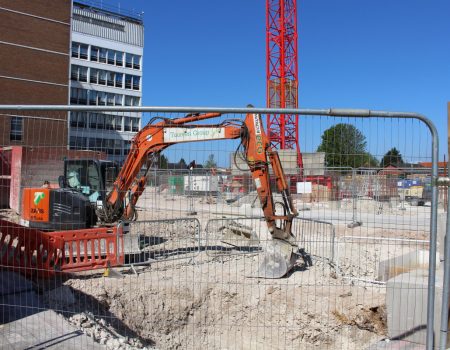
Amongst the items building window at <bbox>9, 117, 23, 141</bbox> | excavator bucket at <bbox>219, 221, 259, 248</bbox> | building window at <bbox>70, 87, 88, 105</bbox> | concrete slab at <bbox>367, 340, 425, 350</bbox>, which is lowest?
concrete slab at <bbox>367, 340, 425, 350</bbox>

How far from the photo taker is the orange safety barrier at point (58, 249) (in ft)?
25.7

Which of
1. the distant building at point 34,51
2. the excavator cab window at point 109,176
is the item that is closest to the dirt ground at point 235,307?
the excavator cab window at point 109,176

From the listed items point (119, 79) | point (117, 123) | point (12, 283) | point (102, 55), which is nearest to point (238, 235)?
point (12, 283)

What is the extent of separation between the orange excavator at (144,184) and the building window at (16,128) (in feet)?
7.49

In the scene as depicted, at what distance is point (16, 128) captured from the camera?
5.89m

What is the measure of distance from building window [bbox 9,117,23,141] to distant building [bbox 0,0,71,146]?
38599 mm

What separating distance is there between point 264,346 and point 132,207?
4.78 metres

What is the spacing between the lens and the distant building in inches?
1660

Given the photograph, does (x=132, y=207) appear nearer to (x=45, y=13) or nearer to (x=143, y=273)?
(x=143, y=273)

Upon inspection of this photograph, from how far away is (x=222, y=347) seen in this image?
23.5ft

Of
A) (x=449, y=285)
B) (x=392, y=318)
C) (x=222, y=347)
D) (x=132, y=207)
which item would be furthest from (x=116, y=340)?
(x=132, y=207)

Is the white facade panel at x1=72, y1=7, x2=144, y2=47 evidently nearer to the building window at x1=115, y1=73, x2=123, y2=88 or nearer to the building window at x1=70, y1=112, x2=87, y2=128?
the building window at x1=115, y1=73, x2=123, y2=88

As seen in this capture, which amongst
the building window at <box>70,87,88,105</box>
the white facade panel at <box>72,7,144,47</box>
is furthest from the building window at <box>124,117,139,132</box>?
the white facade panel at <box>72,7,144,47</box>

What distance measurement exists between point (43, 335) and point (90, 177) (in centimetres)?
691
